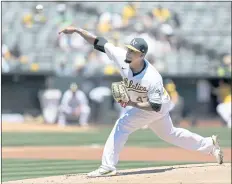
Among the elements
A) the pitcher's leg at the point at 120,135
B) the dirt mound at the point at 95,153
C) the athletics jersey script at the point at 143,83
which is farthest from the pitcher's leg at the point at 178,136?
the dirt mound at the point at 95,153

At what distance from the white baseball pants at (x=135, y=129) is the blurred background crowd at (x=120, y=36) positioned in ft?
41.1

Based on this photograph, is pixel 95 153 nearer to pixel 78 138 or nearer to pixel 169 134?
pixel 78 138

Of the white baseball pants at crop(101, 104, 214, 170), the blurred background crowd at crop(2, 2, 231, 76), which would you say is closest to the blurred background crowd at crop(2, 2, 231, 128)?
the blurred background crowd at crop(2, 2, 231, 76)

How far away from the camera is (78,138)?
15055 millimetres

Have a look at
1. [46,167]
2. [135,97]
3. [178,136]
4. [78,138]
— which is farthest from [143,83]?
[78,138]

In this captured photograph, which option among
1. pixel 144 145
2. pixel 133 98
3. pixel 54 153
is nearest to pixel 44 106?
pixel 144 145

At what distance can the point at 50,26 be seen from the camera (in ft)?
69.3

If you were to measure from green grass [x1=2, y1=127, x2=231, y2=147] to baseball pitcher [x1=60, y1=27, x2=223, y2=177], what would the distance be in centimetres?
631

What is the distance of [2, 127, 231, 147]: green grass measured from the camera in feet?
45.5

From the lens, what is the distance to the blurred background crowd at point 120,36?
20.3 meters

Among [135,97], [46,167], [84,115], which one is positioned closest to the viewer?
[135,97]

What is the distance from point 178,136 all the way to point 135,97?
0.83 meters

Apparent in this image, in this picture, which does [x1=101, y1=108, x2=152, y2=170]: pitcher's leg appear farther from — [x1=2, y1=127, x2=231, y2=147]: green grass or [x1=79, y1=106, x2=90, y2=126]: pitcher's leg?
[x1=79, y1=106, x2=90, y2=126]: pitcher's leg

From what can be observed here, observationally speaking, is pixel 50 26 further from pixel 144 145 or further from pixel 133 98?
pixel 133 98
